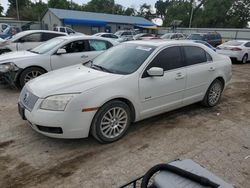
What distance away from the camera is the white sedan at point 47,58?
588 centimetres

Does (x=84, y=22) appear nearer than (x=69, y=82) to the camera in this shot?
No

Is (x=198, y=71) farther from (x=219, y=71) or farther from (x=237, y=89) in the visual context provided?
(x=237, y=89)

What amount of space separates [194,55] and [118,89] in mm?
2020

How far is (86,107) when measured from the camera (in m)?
3.15

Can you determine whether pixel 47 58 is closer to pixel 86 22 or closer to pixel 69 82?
pixel 69 82

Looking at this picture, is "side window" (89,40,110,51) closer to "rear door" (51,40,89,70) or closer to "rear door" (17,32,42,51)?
"rear door" (51,40,89,70)

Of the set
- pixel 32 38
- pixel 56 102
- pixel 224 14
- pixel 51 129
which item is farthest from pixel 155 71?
pixel 224 14

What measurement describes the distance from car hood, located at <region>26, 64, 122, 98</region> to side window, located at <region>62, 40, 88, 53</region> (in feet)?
8.84

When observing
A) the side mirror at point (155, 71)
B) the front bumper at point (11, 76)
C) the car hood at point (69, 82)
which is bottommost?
the front bumper at point (11, 76)

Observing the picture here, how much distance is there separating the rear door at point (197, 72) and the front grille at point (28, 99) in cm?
Answer: 273

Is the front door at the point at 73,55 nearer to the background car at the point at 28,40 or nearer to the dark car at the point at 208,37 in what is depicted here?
the background car at the point at 28,40

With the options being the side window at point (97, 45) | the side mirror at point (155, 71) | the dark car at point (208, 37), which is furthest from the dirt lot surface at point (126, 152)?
the dark car at point (208, 37)

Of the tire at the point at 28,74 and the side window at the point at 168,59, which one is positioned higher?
the side window at the point at 168,59

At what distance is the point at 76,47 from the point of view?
6.70m
